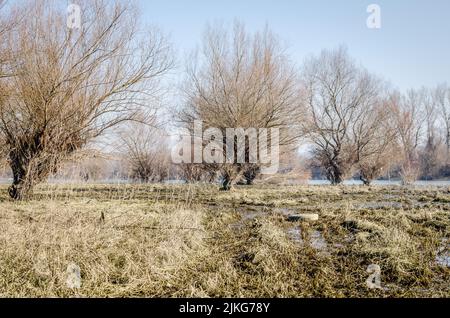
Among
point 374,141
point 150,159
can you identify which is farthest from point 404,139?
point 150,159

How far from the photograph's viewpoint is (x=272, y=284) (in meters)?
3.36

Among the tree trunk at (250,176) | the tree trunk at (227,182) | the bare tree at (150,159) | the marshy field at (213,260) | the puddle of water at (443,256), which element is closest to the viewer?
the marshy field at (213,260)

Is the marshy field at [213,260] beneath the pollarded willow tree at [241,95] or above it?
beneath

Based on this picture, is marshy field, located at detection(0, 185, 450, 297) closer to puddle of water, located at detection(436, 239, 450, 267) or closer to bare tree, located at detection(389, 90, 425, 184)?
puddle of water, located at detection(436, 239, 450, 267)

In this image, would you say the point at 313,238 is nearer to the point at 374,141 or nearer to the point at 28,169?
the point at 28,169

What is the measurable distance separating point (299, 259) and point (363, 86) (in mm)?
23831

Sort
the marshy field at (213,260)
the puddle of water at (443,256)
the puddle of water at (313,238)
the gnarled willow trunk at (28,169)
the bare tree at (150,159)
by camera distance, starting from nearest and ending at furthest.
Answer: the marshy field at (213,260), the puddle of water at (443,256), the puddle of water at (313,238), the gnarled willow trunk at (28,169), the bare tree at (150,159)

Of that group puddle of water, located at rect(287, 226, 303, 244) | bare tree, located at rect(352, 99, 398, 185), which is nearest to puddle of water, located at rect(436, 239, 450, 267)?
puddle of water, located at rect(287, 226, 303, 244)

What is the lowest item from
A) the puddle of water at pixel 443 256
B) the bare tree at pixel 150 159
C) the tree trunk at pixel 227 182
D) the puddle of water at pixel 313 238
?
the puddle of water at pixel 313 238

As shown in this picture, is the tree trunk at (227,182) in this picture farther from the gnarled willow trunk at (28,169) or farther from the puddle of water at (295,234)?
the puddle of water at (295,234)

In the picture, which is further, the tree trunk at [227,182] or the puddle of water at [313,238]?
the tree trunk at [227,182]

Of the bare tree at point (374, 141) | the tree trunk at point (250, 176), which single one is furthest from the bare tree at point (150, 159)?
the bare tree at point (374, 141)

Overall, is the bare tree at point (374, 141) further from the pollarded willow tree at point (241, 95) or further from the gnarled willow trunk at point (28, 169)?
the gnarled willow trunk at point (28, 169)

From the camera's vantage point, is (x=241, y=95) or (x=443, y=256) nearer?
(x=443, y=256)
